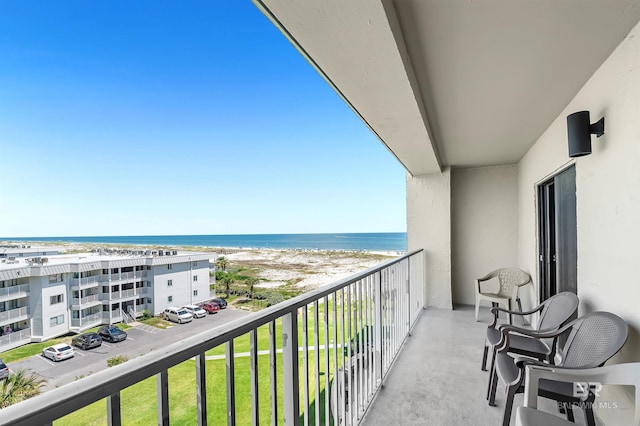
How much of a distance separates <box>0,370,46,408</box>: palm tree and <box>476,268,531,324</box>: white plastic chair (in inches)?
184

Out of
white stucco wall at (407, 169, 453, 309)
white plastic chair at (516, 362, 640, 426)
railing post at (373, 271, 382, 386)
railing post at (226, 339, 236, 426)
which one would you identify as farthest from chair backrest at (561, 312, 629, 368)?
white stucco wall at (407, 169, 453, 309)

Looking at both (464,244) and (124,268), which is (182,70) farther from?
(464,244)

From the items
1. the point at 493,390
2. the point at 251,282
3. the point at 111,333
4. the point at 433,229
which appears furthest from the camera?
the point at 433,229

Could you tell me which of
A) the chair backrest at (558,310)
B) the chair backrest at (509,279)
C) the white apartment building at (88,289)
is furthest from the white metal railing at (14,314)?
the chair backrest at (509,279)

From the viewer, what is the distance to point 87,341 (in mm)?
1206

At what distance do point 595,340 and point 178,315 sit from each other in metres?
2.31

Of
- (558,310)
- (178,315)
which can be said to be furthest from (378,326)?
(178,315)

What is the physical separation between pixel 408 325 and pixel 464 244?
A: 2.23 metres

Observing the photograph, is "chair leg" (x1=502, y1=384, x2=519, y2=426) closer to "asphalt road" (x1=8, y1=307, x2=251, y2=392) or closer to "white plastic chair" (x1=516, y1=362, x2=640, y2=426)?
"white plastic chair" (x1=516, y1=362, x2=640, y2=426)

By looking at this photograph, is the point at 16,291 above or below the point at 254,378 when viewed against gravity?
above

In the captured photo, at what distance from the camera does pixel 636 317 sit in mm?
1650

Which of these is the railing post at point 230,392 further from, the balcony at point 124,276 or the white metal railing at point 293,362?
the balcony at point 124,276

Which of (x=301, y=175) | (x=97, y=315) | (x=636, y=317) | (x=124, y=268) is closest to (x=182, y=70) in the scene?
(x=124, y=268)

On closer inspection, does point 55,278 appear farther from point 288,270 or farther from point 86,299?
point 288,270
